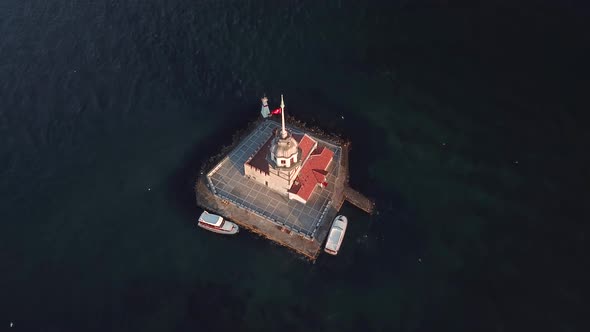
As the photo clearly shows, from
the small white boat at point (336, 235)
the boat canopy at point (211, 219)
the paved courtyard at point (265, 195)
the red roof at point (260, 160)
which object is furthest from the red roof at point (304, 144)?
the boat canopy at point (211, 219)

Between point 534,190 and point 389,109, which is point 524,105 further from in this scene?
point 389,109

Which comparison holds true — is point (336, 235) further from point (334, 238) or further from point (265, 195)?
point (265, 195)

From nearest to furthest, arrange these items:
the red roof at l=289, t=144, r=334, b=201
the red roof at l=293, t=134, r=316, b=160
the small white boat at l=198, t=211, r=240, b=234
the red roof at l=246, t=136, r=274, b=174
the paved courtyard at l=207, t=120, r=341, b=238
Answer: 1. the small white boat at l=198, t=211, r=240, b=234
2. the paved courtyard at l=207, t=120, r=341, b=238
3. the red roof at l=289, t=144, r=334, b=201
4. the red roof at l=246, t=136, r=274, b=174
5. the red roof at l=293, t=134, r=316, b=160

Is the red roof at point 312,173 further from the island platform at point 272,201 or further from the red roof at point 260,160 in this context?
the red roof at point 260,160

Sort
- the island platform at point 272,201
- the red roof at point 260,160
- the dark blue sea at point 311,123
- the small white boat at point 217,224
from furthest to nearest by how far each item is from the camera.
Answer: the red roof at point 260,160
the small white boat at point 217,224
the island platform at point 272,201
the dark blue sea at point 311,123

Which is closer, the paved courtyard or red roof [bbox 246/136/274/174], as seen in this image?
the paved courtyard

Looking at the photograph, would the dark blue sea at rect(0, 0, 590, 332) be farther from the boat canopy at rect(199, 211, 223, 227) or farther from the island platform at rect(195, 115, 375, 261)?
the boat canopy at rect(199, 211, 223, 227)

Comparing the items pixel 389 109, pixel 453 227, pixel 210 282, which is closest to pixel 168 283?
pixel 210 282

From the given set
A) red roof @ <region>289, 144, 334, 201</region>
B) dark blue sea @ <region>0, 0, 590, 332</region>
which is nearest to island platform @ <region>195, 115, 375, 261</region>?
red roof @ <region>289, 144, 334, 201</region>
